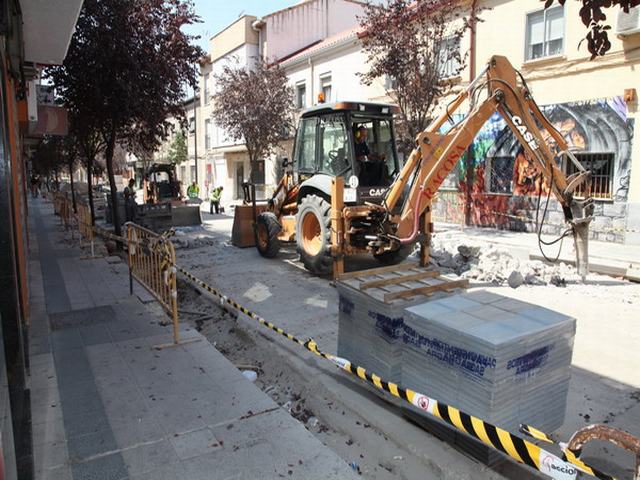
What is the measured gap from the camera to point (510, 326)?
312cm

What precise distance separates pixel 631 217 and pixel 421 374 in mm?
10339

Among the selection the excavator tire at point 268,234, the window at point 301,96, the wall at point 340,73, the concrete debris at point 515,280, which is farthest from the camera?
the window at point 301,96

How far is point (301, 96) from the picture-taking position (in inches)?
933

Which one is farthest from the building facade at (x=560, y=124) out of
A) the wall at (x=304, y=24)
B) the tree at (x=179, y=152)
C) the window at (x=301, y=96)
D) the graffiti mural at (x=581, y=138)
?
the tree at (x=179, y=152)

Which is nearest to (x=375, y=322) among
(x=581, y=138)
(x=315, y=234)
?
(x=315, y=234)

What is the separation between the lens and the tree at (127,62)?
9055 mm

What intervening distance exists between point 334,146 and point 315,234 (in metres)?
1.58

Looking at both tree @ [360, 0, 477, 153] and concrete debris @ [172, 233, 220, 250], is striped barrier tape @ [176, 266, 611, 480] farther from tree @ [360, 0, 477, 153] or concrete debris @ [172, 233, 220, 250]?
tree @ [360, 0, 477, 153]

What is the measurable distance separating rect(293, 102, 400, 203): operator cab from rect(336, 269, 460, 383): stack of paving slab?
3397mm

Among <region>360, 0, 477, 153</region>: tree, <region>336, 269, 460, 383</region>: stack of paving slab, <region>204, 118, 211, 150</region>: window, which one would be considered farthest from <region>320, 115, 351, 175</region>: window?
<region>204, 118, 211, 150</region>: window

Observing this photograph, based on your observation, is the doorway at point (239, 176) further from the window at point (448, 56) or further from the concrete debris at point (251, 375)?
the concrete debris at point (251, 375)

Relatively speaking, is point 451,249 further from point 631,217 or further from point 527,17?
point 527,17

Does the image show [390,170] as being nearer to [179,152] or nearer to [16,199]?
[16,199]

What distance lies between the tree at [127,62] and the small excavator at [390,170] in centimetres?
336
